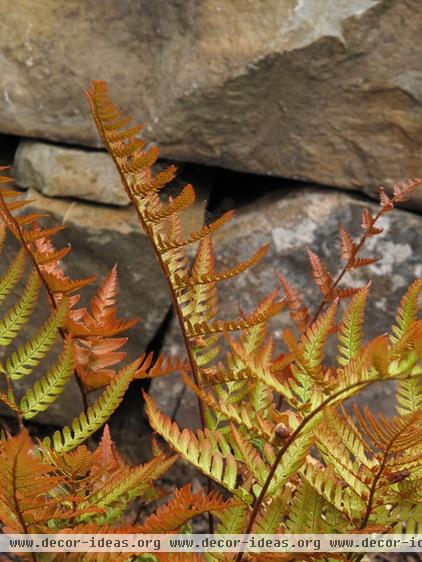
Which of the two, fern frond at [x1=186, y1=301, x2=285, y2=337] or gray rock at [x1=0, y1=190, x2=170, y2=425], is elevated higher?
fern frond at [x1=186, y1=301, x2=285, y2=337]

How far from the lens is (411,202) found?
1.91m

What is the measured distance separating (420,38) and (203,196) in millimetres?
645

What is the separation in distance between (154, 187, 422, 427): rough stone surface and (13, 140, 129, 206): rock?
0.97ft

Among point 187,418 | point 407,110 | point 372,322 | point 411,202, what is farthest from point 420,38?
point 187,418

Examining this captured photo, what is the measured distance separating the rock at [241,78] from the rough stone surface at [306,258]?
0.25ft

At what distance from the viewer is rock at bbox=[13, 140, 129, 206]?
6.41 feet

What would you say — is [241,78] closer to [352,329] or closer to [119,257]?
[119,257]

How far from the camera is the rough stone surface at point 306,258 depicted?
187 cm

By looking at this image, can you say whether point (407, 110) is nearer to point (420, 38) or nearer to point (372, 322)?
point (420, 38)

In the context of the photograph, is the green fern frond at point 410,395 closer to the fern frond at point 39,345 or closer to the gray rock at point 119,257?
the fern frond at point 39,345

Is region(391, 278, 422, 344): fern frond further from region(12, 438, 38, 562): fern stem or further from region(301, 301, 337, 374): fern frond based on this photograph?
region(12, 438, 38, 562): fern stem

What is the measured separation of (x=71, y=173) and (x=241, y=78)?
47 centimetres

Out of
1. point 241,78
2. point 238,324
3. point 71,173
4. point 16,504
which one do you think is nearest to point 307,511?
point 238,324

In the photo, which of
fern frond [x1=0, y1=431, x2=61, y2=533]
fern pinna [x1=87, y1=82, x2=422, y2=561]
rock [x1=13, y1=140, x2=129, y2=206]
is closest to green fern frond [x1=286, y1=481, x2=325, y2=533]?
fern pinna [x1=87, y1=82, x2=422, y2=561]
